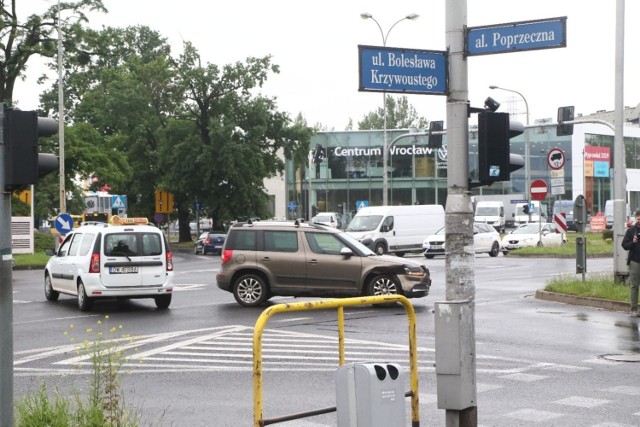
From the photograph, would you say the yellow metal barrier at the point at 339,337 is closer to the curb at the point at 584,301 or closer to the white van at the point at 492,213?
the curb at the point at 584,301

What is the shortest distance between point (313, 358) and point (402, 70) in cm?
574

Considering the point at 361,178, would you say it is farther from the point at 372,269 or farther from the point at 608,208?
the point at 372,269

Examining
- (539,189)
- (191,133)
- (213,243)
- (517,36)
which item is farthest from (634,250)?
(191,133)

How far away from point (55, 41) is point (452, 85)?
146ft

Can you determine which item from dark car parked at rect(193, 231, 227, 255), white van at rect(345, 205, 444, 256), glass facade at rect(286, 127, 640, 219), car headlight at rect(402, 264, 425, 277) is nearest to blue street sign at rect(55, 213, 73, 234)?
white van at rect(345, 205, 444, 256)

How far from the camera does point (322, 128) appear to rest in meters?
119

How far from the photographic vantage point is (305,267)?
2014 centimetres

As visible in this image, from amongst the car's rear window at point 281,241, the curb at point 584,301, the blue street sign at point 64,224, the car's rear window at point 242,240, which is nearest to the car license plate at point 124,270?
the car's rear window at point 242,240

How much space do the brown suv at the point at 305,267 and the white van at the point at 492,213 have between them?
181 feet

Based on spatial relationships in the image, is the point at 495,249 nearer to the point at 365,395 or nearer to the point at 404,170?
the point at 365,395

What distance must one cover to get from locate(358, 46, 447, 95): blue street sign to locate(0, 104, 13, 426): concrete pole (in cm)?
291

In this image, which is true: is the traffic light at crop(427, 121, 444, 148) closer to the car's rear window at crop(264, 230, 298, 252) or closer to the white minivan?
the car's rear window at crop(264, 230, 298, 252)

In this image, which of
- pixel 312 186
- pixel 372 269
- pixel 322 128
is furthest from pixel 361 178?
pixel 372 269

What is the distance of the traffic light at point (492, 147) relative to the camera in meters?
8.06
